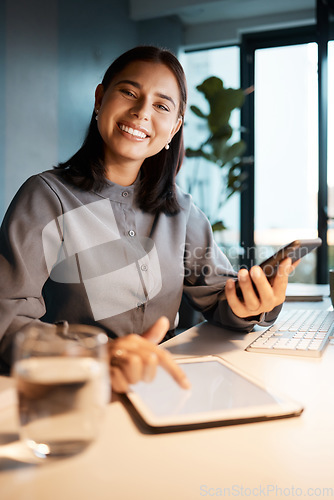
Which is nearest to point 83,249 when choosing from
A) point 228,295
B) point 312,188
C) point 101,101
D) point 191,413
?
point 228,295

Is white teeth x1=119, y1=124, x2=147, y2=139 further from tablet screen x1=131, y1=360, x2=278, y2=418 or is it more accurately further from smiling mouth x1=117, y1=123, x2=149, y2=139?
tablet screen x1=131, y1=360, x2=278, y2=418

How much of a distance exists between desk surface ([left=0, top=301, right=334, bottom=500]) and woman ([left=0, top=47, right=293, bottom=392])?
393 millimetres

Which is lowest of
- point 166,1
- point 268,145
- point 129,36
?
point 268,145

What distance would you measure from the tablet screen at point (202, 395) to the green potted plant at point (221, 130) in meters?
3.18

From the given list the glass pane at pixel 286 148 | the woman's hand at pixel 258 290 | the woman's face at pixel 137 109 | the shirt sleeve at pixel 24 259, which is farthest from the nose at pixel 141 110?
the glass pane at pixel 286 148

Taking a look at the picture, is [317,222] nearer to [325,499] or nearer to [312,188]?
[312,188]

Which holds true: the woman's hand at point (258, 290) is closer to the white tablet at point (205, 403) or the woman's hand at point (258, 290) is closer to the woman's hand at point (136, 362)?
the white tablet at point (205, 403)

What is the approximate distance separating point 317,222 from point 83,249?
10.2ft

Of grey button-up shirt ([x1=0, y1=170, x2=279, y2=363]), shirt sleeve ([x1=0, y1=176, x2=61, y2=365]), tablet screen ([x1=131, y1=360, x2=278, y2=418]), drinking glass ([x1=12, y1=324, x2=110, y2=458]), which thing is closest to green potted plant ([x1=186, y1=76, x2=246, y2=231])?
grey button-up shirt ([x1=0, y1=170, x2=279, y2=363])

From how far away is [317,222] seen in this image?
385cm

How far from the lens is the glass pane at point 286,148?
13.5 feet

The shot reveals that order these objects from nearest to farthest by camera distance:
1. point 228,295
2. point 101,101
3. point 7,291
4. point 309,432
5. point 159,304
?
point 309,432 → point 7,291 → point 228,295 → point 159,304 → point 101,101

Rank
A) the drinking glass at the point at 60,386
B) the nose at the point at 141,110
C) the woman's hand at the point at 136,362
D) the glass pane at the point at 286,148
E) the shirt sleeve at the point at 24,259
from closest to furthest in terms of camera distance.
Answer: the drinking glass at the point at 60,386, the woman's hand at the point at 136,362, the shirt sleeve at the point at 24,259, the nose at the point at 141,110, the glass pane at the point at 286,148

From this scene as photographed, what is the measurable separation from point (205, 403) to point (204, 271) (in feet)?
2.54
